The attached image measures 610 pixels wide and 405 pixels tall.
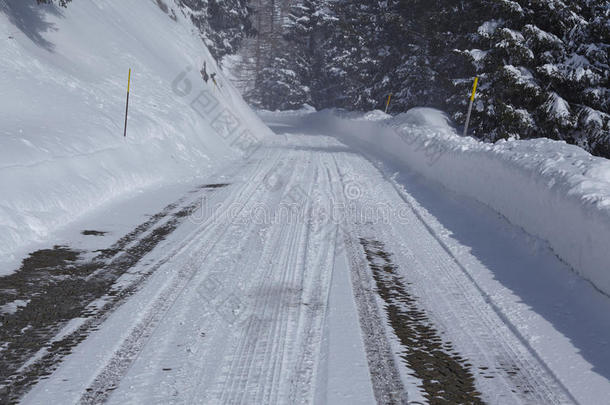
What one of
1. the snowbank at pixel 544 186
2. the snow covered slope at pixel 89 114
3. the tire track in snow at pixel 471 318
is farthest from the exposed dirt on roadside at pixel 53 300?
the snowbank at pixel 544 186

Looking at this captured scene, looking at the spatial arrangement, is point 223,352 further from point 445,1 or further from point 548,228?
point 445,1

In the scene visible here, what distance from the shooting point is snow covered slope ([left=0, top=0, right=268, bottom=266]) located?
691cm

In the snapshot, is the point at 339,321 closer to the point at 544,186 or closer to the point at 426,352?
the point at 426,352

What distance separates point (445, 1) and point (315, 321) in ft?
83.1

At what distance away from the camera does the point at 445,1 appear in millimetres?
25578

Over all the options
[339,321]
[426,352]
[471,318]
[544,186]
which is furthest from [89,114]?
[426,352]

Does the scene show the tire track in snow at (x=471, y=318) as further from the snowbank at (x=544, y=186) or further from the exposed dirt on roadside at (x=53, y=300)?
the exposed dirt on roadside at (x=53, y=300)

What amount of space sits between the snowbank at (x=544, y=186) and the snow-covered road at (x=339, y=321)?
265 millimetres

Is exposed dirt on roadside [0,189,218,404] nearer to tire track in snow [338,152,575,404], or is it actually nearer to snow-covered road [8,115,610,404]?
snow-covered road [8,115,610,404]

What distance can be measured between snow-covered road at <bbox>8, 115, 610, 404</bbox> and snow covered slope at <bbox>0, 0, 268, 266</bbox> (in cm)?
191

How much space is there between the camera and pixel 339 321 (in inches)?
164

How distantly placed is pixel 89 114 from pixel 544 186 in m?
9.32

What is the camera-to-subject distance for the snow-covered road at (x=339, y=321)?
3199 millimetres

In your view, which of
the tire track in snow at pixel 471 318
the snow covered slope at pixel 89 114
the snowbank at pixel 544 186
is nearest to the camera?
the tire track in snow at pixel 471 318
